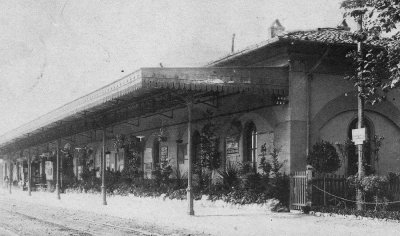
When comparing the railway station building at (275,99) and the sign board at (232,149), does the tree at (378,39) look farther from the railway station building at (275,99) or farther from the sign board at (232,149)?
the sign board at (232,149)

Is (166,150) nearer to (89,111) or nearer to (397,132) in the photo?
(89,111)

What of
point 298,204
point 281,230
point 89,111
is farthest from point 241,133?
point 281,230

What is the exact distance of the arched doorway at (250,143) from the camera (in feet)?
65.2

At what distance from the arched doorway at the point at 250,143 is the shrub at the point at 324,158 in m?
2.82

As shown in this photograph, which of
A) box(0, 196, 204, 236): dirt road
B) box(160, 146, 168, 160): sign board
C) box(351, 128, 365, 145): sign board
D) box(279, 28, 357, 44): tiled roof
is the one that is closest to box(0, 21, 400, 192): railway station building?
box(279, 28, 357, 44): tiled roof

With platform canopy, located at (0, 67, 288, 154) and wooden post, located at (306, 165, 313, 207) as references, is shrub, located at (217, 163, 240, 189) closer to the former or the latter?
platform canopy, located at (0, 67, 288, 154)

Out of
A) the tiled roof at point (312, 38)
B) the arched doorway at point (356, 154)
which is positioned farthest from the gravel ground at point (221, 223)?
the tiled roof at point (312, 38)

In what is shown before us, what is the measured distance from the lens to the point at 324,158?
17.3 metres

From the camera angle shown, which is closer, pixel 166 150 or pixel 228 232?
pixel 228 232

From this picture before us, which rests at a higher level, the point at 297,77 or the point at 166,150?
the point at 297,77

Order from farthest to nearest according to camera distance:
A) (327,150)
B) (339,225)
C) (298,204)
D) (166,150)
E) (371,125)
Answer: (166,150) < (371,125) < (327,150) < (298,204) < (339,225)

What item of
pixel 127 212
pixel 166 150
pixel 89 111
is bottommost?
pixel 127 212

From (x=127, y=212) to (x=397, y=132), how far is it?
1029cm

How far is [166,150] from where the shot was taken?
2694 cm
